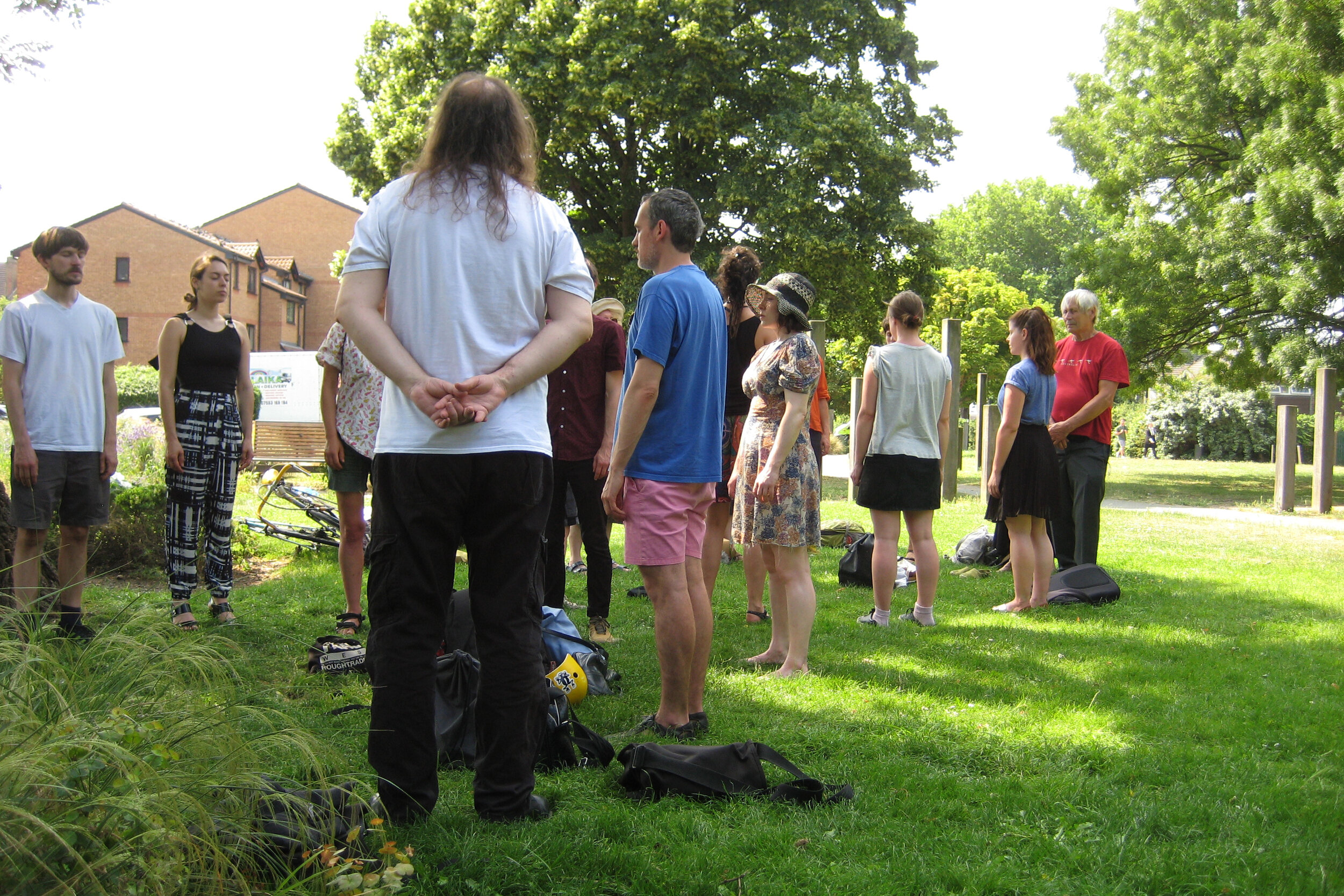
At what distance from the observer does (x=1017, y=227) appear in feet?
254

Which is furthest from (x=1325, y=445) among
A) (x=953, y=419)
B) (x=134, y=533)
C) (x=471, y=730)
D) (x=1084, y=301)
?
Result: (x=134, y=533)

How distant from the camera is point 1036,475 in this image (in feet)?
21.4

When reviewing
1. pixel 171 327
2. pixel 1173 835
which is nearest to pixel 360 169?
pixel 171 327

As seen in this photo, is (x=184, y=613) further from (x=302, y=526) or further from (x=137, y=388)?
(x=137, y=388)

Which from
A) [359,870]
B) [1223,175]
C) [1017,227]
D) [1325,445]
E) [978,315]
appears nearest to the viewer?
[359,870]

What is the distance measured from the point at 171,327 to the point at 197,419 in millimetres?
516

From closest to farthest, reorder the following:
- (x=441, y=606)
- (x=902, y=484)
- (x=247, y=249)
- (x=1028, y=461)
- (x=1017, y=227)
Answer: (x=441, y=606), (x=902, y=484), (x=1028, y=461), (x=247, y=249), (x=1017, y=227)

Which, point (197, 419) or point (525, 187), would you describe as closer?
point (525, 187)

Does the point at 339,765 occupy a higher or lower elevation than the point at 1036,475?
lower

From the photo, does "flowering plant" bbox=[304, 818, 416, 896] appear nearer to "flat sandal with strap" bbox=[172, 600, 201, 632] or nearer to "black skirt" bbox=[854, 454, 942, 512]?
"flat sandal with strap" bbox=[172, 600, 201, 632]

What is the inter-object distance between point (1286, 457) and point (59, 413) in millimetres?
16111

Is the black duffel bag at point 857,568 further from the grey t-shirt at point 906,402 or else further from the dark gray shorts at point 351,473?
the dark gray shorts at point 351,473

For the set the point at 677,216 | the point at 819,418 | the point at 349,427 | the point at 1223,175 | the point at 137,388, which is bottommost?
the point at 349,427

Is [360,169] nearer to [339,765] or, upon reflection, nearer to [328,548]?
[328,548]
